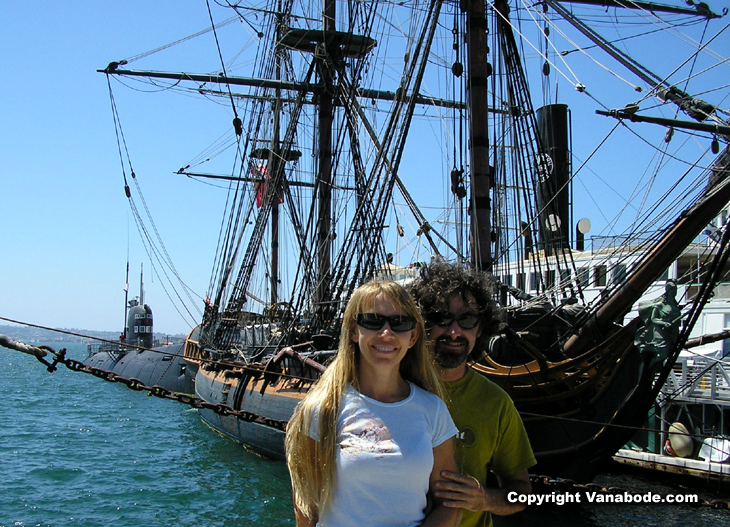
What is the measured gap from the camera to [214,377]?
21.1 metres

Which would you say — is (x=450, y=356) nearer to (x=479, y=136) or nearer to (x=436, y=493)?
(x=436, y=493)

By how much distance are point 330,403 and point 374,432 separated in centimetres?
20

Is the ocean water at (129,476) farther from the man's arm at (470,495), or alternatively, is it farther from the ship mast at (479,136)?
the man's arm at (470,495)

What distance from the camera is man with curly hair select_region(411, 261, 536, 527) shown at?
2.67 meters

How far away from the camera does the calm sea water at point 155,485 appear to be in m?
10.8

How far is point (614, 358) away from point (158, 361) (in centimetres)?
3384

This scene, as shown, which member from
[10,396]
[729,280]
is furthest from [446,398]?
[10,396]

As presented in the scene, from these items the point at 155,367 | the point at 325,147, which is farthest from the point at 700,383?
the point at 155,367

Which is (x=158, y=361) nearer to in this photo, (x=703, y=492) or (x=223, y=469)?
(x=223, y=469)

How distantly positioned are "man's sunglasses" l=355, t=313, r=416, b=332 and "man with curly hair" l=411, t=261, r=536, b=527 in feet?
1.68

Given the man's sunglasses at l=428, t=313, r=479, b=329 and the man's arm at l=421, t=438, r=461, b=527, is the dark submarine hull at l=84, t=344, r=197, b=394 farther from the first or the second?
the man's arm at l=421, t=438, r=461, b=527

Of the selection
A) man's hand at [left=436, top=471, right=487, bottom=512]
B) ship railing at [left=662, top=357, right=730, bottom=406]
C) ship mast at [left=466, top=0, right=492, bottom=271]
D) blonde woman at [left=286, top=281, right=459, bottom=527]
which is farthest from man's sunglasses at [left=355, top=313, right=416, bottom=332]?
ship railing at [left=662, top=357, right=730, bottom=406]

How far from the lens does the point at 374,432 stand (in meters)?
2.43

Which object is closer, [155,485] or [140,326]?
[155,485]
